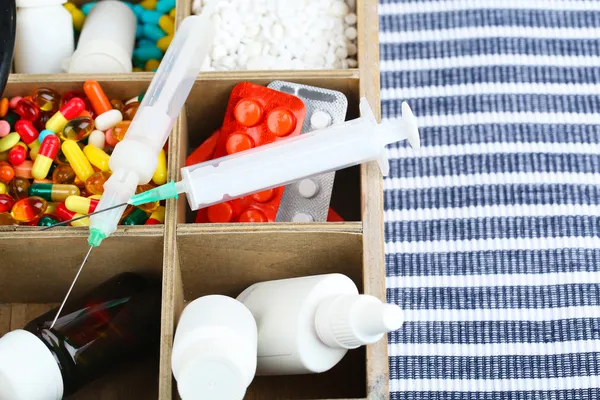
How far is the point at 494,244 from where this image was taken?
96cm

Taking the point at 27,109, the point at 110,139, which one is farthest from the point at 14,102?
the point at 110,139

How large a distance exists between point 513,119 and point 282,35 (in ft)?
1.15

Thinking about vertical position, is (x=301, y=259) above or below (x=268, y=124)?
below

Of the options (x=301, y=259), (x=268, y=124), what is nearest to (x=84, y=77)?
(x=268, y=124)

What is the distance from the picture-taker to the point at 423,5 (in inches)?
42.5

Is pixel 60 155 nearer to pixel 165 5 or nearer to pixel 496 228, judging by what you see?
pixel 165 5

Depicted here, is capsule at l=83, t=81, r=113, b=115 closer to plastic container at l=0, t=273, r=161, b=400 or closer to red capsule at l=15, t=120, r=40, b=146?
red capsule at l=15, t=120, r=40, b=146

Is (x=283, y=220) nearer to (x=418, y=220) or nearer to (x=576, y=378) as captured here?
(x=418, y=220)

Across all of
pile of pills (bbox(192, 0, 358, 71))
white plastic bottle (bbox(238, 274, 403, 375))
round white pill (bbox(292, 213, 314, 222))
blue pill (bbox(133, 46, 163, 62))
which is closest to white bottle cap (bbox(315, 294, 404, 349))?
white plastic bottle (bbox(238, 274, 403, 375))

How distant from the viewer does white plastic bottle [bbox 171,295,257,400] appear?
2.07ft

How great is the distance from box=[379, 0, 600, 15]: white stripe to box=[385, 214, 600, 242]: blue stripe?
1.08 ft

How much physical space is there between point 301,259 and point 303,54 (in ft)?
0.92

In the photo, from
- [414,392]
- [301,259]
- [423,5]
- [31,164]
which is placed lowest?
[414,392]

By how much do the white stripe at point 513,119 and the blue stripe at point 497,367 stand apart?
0.32m
